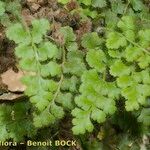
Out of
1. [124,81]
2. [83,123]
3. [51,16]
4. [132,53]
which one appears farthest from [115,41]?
[51,16]

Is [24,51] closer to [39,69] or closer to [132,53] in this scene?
[39,69]

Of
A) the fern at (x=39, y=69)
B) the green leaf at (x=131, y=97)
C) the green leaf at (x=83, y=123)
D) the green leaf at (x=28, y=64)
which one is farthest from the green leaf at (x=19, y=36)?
the green leaf at (x=131, y=97)

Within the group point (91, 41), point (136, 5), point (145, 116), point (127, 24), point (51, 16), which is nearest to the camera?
point (127, 24)

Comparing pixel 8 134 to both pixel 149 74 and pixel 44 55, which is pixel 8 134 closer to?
pixel 44 55

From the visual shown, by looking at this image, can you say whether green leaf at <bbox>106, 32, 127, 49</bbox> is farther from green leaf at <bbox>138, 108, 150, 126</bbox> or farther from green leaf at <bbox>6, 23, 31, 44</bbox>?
green leaf at <bbox>138, 108, 150, 126</bbox>

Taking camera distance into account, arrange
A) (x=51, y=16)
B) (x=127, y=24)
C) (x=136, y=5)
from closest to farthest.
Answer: (x=127, y=24)
(x=136, y=5)
(x=51, y=16)

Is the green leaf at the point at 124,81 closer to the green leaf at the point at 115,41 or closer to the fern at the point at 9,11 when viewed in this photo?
the green leaf at the point at 115,41

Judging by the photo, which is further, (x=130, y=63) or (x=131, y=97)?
(x=130, y=63)
